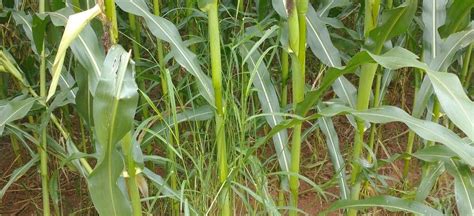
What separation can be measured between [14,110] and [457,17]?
40.8 inches

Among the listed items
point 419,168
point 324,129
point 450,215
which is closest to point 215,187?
point 324,129

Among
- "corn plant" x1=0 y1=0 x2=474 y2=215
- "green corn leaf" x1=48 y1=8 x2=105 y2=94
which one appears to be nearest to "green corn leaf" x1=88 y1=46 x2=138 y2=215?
"corn plant" x1=0 y1=0 x2=474 y2=215

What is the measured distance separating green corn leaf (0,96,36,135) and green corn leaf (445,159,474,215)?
3.08 ft

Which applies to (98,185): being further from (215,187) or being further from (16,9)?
(16,9)

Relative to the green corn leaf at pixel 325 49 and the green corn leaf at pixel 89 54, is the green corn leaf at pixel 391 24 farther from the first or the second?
the green corn leaf at pixel 89 54

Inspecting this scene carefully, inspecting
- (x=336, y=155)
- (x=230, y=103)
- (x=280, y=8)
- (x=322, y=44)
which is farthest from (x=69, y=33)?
(x=336, y=155)

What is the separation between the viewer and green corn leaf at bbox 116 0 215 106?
1.24 m

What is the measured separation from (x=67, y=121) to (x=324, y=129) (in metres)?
0.87

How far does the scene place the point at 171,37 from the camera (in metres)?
1.27

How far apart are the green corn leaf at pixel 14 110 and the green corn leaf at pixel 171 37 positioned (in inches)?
12.6

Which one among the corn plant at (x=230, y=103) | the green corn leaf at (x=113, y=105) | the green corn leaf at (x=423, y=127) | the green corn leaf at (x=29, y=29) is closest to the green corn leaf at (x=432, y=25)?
the corn plant at (x=230, y=103)

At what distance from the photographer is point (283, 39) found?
1.33 meters

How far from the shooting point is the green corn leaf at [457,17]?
130 centimetres

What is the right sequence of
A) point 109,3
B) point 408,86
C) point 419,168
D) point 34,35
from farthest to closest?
point 408,86
point 419,168
point 34,35
point 109,3
